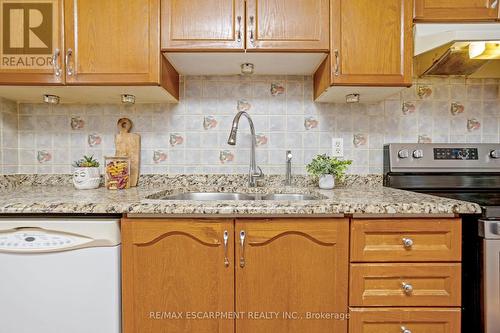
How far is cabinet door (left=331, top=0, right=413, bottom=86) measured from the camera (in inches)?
50.7

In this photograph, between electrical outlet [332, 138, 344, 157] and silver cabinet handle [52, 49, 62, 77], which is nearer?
silver cabinet handle [52, 49, 62, 77]

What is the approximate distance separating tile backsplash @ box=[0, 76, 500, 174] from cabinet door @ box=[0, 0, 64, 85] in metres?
0.35

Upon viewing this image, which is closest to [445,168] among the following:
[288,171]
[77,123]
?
[288,171]

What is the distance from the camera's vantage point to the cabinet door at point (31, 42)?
1.30 metres

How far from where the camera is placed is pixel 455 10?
134 centimetres

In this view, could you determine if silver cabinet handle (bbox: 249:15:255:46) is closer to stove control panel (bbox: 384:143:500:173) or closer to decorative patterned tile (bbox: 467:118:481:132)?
stove control panel (bbox: 384:143:500:173)

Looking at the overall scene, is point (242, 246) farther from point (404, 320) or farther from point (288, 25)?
point (288, 25)

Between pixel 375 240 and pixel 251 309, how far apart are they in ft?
1.61

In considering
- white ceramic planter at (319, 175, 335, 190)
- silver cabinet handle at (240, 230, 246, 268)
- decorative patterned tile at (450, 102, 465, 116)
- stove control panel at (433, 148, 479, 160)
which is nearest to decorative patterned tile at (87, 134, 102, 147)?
silver cabinet handle at (240, 230, 246, 268)

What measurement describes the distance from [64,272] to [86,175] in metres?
0.57

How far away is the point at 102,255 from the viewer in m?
1.01

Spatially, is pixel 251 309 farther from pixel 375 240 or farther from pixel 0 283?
pixel 0 283

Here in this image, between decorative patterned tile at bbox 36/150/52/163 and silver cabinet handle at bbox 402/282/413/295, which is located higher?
decorative patterned tile at bbox 36/150/52/163

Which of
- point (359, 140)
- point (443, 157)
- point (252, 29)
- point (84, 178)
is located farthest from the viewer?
point (359, 140)
